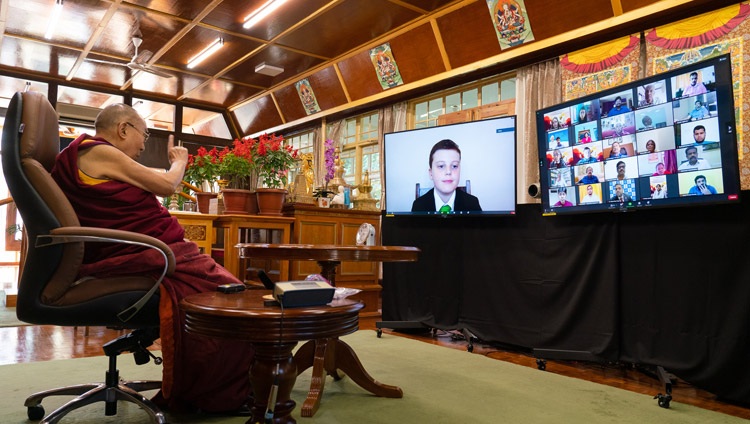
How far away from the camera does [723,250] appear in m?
2.39

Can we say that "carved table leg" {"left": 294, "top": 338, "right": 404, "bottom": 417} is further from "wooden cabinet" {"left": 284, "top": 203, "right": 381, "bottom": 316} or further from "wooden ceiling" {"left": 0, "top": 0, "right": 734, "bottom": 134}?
"wooden ceiling" {"left": 0, "top": 0, "right": 734, "bottom": 134}

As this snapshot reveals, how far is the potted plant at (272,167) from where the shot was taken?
12.5ft

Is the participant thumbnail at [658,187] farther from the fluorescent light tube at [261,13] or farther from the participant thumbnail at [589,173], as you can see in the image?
the fluorescent light tube at [261,13]

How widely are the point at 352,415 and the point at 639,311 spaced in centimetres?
176

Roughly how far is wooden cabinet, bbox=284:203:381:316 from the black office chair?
2.50m

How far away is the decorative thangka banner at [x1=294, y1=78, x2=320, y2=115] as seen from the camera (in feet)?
24.0

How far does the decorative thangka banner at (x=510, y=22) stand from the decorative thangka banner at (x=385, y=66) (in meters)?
1.45

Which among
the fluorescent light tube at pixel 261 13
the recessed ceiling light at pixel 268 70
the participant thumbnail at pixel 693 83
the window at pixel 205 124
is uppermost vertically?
the fluorescent light tube at pixel 261 13

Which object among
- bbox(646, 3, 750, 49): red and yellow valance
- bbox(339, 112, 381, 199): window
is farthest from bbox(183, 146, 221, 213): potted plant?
bbox(646, 3, 750, 49): red and yellow valance

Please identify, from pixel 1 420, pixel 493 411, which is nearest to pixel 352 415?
pixel 493 411

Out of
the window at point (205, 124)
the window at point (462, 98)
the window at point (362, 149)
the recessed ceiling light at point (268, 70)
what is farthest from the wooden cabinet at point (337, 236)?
the window at point (205, 124)

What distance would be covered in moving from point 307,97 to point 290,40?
143cm

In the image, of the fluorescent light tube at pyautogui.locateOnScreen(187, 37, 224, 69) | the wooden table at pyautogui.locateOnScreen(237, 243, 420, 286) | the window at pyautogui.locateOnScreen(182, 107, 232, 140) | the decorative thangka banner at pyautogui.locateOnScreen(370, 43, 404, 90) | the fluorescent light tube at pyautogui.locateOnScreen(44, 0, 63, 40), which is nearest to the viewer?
the wooden table at pyautogui.locateOnScreen(237, 243, 420, 286)

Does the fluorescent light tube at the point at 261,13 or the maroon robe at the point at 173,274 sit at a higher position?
the fluorescent light tube at the point at 261,13
